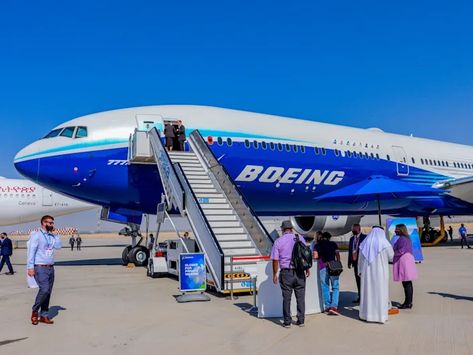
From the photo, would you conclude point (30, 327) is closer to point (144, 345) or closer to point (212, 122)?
Result: point (144, 345)

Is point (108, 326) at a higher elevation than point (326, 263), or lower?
lower

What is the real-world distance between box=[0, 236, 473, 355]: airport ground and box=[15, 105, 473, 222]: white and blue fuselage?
421 centimetres

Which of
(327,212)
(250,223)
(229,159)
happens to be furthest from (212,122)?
(327,212)

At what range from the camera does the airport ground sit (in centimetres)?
565

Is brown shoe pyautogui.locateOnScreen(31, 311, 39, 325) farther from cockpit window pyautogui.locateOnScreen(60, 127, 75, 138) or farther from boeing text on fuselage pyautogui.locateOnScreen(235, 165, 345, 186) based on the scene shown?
boeing text on fuselage pyautogui.locateOnScreen(235, 165, 345, 186)

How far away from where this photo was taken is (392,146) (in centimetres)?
2089

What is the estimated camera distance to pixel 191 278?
905 centimetres

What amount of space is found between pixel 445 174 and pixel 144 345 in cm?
2089

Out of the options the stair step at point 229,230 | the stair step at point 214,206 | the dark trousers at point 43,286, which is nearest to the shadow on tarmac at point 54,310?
the dark trousers at point 43,286

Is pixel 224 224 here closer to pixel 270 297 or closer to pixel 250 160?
pixel 270 297

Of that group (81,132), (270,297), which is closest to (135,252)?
(81,132)

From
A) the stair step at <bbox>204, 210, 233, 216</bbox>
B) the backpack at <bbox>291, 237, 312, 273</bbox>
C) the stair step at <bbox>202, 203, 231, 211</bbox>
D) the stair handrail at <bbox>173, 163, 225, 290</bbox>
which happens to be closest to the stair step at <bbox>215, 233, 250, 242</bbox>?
the stair handrail at <bbox>173, 163, 225, 290</bbox>

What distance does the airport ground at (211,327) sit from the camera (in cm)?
565

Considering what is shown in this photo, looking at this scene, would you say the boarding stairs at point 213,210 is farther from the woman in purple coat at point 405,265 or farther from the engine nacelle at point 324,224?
the engine nacelle at point 324,224
